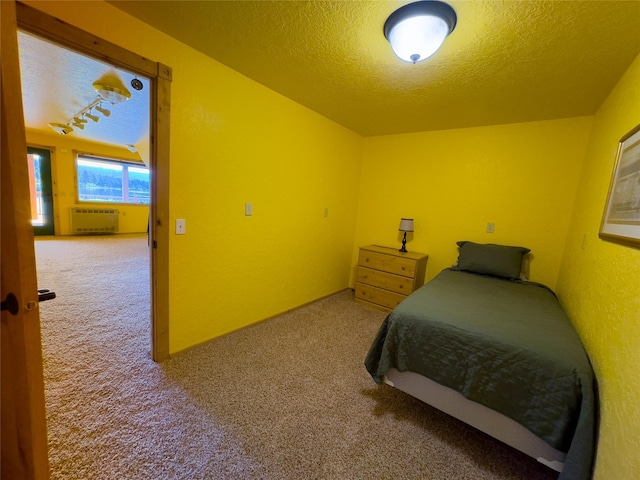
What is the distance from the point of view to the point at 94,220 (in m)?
6.25

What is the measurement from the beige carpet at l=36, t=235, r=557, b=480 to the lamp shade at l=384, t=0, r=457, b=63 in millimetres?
2174

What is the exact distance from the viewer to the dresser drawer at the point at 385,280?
3.01m

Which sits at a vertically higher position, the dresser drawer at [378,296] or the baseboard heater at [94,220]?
the baseboard heater at [94,220]

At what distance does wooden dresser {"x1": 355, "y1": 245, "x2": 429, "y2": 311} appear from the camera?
301 cm

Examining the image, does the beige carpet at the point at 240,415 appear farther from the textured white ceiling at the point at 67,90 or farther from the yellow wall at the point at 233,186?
the textured white ceiling at the point at 67,90

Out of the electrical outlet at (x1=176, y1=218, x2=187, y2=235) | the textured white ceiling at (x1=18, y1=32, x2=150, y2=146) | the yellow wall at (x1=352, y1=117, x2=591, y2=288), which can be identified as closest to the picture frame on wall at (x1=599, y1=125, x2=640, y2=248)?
the yellow wall at (x1=352, y1=117, x2=591, y2=288)

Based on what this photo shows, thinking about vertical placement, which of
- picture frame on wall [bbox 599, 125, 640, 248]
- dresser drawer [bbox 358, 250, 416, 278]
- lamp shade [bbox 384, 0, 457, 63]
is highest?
lamp shade [bbox 384, 0, 457, 63]

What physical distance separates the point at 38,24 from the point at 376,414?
275 cm

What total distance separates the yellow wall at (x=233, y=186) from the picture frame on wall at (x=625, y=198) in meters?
2.34

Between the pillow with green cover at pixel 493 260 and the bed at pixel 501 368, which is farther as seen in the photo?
the pillow with green cover at pixel 493 260

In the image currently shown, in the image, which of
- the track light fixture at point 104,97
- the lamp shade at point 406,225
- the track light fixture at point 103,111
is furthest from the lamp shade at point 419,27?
the track light fixture at point 103,111

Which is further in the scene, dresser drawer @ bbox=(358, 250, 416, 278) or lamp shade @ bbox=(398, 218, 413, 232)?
lamp shade @ bbox=(398, 218, 413, 232)

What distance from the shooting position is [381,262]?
319 centimetres

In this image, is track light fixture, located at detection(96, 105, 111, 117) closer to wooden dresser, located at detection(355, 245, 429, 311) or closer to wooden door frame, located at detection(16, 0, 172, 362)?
wooden door frame, located at detection(16, 0, 172, 362)
